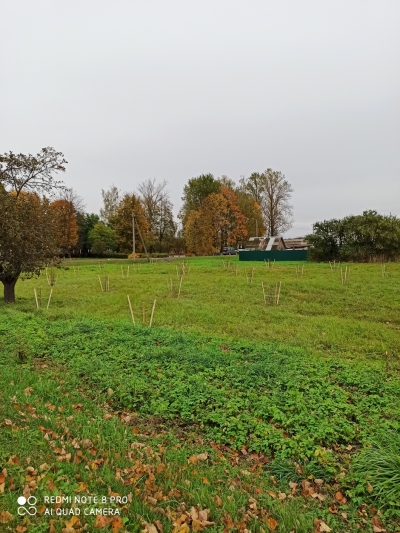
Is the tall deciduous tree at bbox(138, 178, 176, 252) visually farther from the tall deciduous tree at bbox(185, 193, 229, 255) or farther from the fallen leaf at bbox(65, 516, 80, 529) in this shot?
the fallen leaf at bbox(65, 516, 80, 529)

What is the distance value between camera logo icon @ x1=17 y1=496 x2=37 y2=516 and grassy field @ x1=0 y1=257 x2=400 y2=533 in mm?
57

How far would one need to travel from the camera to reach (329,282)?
56.4 feet

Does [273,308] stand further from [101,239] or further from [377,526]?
[101,239]

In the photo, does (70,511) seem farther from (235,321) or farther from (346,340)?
(235,321)

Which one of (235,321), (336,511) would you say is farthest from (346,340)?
(336,511)

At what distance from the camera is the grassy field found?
2912mm

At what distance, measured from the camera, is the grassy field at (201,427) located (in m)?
2.91

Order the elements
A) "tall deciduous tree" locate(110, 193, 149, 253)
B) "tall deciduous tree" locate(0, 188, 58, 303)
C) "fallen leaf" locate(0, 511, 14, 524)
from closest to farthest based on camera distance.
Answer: "fallen leaf" locate(0, 511, 14, 524) → "tall deciduous tree" locate(0, 188, 58, 303) → "tall deciduous tree" locate(110, 193, 149, 253)

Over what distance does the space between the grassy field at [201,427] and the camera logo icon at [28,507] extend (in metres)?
0.06

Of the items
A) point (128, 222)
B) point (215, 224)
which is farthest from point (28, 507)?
point (215, 224)

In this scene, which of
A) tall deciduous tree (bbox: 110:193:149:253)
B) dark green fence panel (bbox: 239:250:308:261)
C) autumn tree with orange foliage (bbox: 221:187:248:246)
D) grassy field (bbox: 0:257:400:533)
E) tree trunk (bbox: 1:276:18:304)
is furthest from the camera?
autumn tree with orange foliage (bbox: 221:187:248:246)

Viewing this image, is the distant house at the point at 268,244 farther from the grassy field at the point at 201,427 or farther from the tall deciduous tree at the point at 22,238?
the grassy field at the point at 201,427

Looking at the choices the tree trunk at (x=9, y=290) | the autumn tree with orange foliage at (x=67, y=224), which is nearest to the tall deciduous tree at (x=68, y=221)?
the autumn tree with orange foliage at (x=67, y=224)

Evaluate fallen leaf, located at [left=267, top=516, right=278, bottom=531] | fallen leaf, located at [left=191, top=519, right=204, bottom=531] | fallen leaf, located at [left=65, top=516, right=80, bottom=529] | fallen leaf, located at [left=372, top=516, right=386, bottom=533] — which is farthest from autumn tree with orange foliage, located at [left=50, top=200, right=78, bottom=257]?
fallen leaf, located at [left=372, top=516, right=386, bottom=533]
